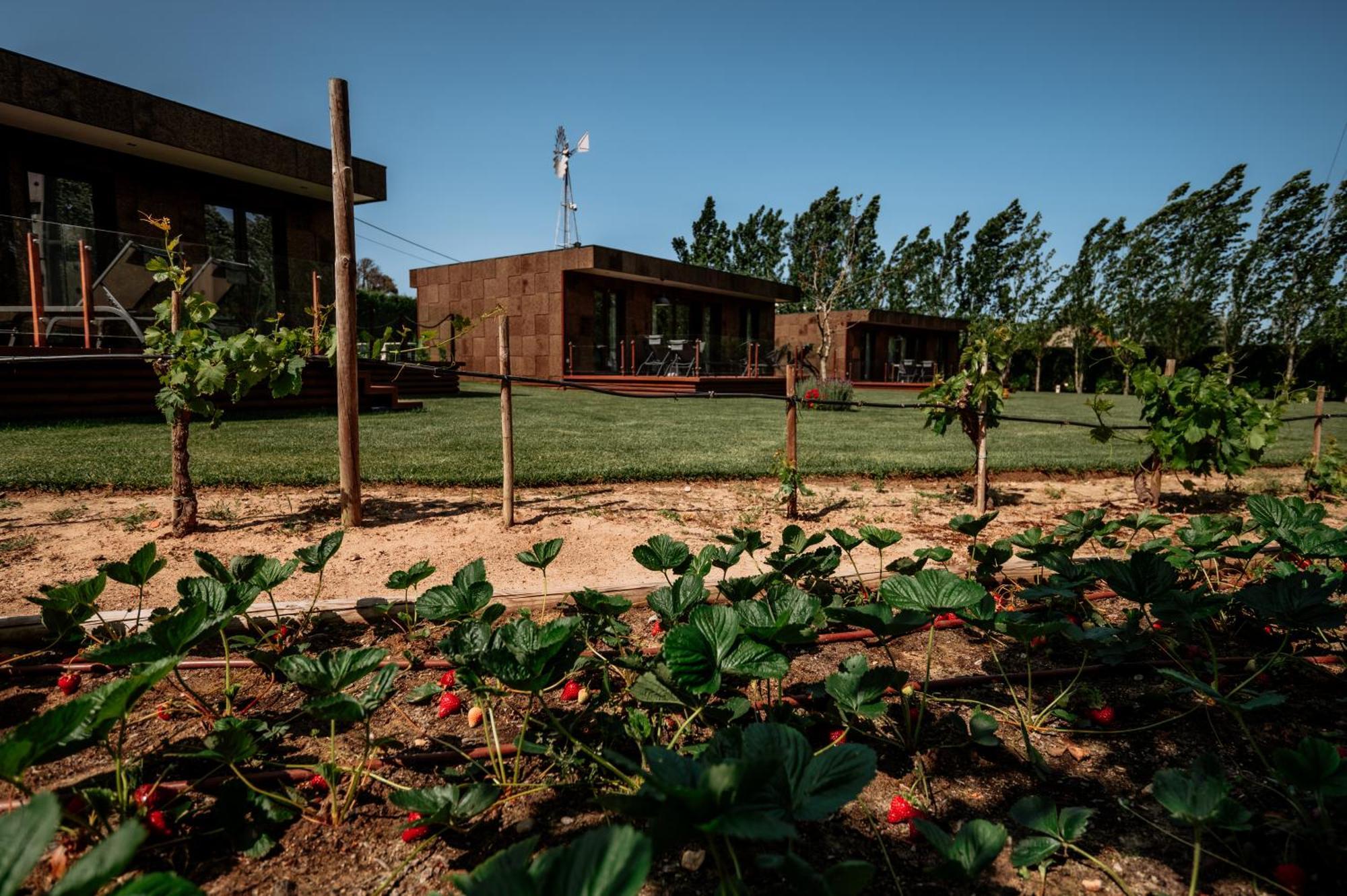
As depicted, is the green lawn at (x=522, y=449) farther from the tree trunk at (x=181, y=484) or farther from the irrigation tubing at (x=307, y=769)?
the irrigation tubing at (x=307, y=769)

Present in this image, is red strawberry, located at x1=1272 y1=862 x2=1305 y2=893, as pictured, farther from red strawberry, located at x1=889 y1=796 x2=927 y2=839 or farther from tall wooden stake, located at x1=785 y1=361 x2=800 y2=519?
tall wooden stake, located at x1=785 y1=361 x2=800 y2=519

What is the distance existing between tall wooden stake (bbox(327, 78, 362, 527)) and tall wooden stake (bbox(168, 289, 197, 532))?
615mm

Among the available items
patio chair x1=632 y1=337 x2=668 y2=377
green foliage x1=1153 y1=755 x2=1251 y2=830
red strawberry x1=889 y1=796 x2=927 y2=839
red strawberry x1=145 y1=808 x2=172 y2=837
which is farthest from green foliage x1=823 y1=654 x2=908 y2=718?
patio chair x1=632 y1=337 x2=668 y2=377

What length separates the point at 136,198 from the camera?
9875mm

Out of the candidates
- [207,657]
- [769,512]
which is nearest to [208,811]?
[207,657]

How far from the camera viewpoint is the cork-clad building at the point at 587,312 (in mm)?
15984

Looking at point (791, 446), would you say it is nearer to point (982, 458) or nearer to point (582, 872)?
point (982, 458)

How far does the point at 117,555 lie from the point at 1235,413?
19.0 feet

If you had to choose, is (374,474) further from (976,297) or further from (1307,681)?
(976,297)

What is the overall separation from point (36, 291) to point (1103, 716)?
9769 mm

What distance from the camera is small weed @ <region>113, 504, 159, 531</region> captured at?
120 inches

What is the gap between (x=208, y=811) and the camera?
1.16 meters

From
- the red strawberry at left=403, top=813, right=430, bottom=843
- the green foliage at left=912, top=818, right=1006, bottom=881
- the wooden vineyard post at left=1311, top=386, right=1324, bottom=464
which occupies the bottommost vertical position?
the red strawberry at left=403, top=813, right=430, bottom=843

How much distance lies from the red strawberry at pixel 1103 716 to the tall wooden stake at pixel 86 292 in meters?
8.93
